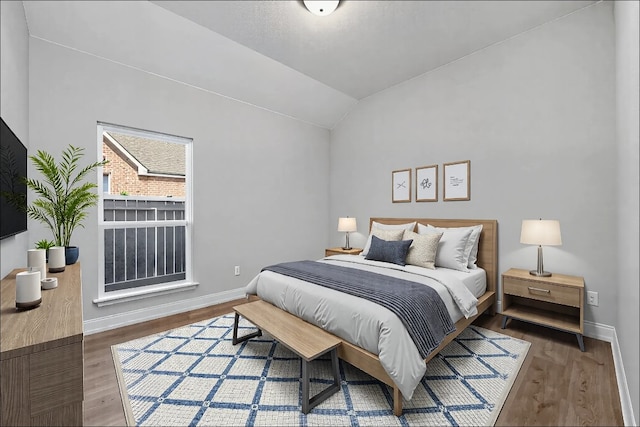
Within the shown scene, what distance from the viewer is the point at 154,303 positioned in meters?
3.32

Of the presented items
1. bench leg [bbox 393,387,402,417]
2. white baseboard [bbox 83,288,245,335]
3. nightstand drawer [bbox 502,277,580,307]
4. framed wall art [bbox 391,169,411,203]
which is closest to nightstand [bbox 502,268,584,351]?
nightstand drawer [bbox 502,277,580,307]

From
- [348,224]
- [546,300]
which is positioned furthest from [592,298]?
[348,224]

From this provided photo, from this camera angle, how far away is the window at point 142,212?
322 cm

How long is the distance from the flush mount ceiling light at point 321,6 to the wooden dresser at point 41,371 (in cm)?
286

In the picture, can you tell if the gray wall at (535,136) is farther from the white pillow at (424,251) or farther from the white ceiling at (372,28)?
the white pillow at (424,251)

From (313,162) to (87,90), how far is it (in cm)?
312

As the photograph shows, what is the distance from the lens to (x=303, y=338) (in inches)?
79.6

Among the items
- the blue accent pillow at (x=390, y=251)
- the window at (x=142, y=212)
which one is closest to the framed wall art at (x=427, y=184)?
the blue accent pillow at (x=390, y=251)

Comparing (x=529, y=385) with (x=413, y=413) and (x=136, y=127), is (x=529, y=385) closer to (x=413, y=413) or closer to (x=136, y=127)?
(x=413, y=413)

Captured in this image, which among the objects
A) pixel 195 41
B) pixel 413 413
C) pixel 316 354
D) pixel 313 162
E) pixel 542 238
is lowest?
pixel 413 413

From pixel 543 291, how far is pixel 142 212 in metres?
4.90

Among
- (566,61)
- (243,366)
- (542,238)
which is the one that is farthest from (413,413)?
(566,61)

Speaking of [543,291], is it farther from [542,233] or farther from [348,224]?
[348,224]

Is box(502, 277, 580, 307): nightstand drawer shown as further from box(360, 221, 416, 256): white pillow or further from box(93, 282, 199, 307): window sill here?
box(93, 282, 199, 307): window sill
